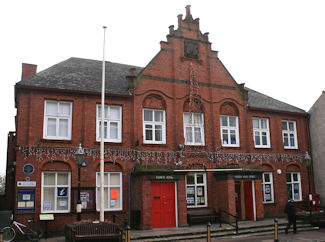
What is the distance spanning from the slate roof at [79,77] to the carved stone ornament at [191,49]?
4.35 meters

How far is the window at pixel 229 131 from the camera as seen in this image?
23.7 m

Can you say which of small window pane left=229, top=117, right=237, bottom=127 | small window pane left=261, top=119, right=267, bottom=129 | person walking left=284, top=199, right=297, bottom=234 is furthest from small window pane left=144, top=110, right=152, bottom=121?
person walking left=284, top=199, right=297, bottom=234

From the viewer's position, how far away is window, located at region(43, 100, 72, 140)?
19.1m

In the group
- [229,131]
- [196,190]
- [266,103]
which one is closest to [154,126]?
[196,190]

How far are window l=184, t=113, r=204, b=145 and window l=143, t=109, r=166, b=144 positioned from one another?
1600 millimetres

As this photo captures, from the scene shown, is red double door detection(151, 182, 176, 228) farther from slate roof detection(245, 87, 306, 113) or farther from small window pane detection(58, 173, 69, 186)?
slate roof detection(245, 87, 306, 113)

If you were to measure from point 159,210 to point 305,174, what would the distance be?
41.8 ft

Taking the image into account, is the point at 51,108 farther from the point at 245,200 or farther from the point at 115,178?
the point at 245,200

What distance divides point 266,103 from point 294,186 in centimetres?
640

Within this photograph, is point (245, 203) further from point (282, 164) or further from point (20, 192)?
point (20, 192)

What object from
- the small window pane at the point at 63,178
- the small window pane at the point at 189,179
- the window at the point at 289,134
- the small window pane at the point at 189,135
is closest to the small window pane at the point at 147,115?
the small window pane at the point at 189,135

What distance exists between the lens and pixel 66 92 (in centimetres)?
1952

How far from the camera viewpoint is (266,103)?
2664cm

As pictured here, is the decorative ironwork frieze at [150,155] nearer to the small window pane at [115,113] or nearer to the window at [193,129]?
the window at [193,129]
